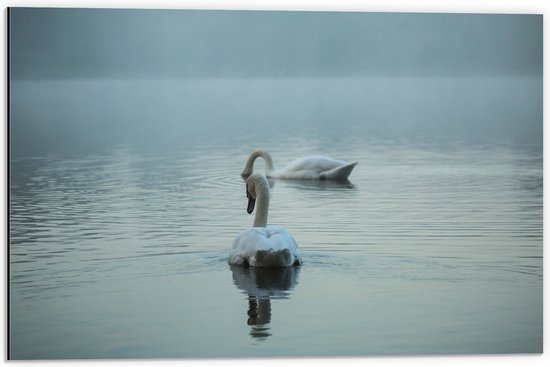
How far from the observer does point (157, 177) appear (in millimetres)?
17281

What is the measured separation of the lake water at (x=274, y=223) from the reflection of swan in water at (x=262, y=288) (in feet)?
0.07

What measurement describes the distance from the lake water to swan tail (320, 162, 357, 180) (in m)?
0.14

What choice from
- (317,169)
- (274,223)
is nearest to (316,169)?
(317,169)

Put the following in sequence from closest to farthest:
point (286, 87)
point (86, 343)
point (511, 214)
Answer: point (86, 343) < point (511, 214) < point (286, 87)

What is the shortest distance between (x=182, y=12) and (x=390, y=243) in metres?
2.74

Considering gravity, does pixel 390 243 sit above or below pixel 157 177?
below

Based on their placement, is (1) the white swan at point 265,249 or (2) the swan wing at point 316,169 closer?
(1) the white swan at point 265,249

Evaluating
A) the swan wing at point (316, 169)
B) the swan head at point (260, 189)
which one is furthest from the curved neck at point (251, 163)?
the swan head at point (260, 189)

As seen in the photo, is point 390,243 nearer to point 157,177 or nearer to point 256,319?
point 256,319

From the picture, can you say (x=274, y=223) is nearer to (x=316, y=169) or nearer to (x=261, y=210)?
(x=261, y=210)

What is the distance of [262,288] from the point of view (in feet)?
35.8

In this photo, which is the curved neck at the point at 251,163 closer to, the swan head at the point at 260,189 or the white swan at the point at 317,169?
the white swan at the point at 317,169

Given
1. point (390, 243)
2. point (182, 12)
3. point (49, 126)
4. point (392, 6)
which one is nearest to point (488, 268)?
point (390, 243)

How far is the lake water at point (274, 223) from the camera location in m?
9.91
